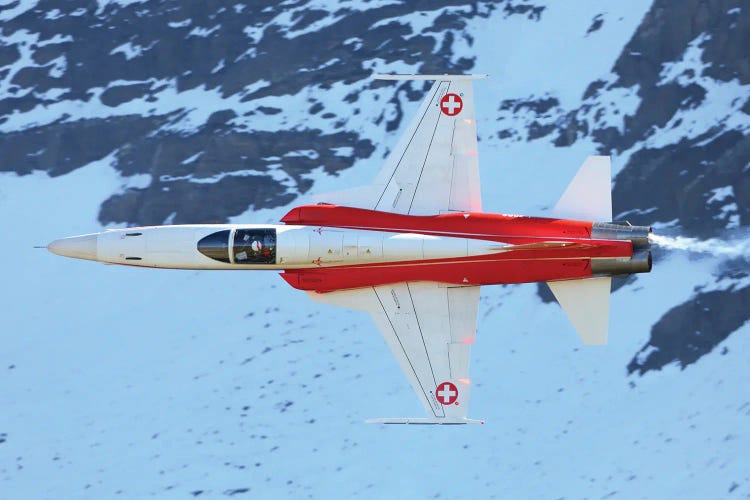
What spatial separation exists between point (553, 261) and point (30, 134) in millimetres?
38900

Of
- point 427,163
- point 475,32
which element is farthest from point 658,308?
point 427,163

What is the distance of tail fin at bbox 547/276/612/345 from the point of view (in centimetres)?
6169

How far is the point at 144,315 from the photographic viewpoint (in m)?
91.8

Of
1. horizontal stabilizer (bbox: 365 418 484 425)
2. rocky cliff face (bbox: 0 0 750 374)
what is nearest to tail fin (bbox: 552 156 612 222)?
horizontal stabilizer (bbox: 365 418 484 425)

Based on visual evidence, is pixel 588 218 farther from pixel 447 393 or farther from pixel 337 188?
pixel 337 188

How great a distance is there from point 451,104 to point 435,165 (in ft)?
6.42

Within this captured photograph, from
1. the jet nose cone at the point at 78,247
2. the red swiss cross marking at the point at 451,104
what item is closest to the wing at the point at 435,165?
the red swiss cross marking at the point at 451,104

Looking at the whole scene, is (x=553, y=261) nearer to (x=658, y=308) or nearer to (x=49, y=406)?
(x=658, y=308)

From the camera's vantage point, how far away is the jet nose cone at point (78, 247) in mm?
62906

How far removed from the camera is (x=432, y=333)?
62.8 meters

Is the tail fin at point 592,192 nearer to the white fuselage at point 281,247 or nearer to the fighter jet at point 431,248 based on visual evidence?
the fighter jet at point 431,248

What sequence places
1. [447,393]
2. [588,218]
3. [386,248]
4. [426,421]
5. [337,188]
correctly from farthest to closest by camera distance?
[337,188] → [447,393] → [426,421] → [386,248] → [588,218]

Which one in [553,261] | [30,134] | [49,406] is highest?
[553,261]

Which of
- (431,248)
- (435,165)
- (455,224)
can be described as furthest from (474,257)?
(435,165)
